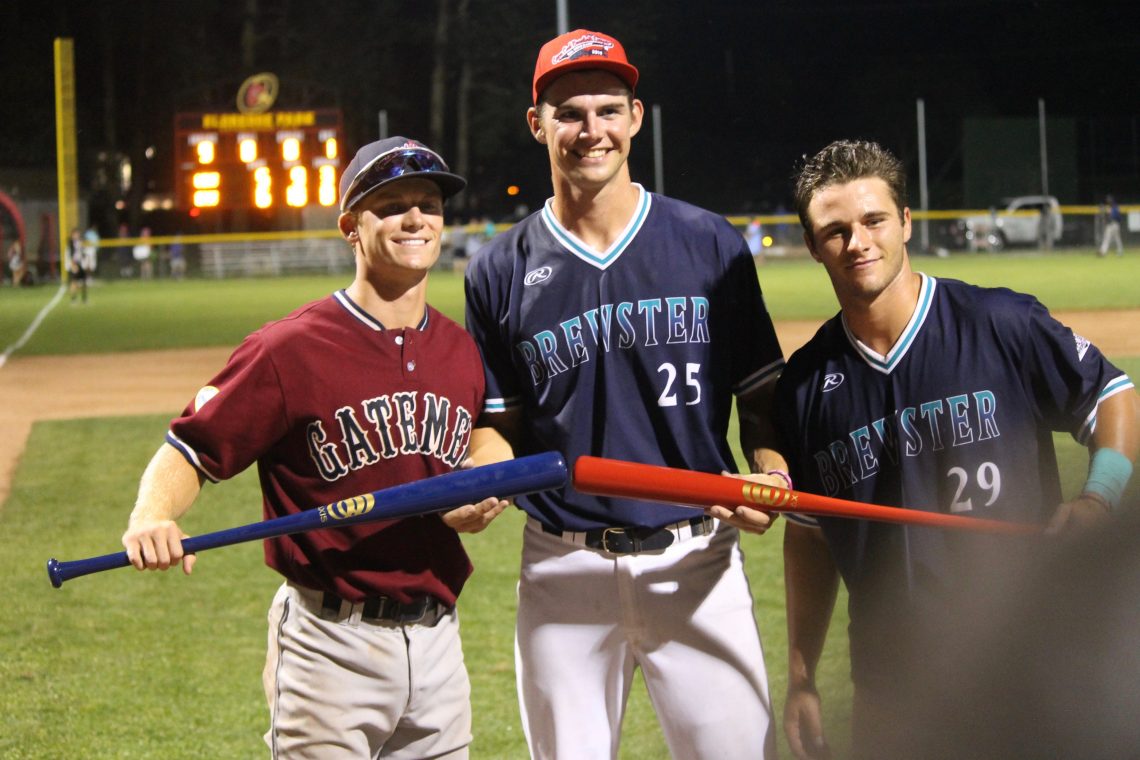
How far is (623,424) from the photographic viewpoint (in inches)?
120

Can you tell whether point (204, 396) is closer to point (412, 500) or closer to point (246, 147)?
point (412, 500)

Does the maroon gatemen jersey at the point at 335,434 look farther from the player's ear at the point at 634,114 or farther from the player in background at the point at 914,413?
the player in background at the point at 914,413

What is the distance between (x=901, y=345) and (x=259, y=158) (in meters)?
25.9

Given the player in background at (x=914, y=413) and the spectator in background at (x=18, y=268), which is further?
the spectator in background at (x=18, y=268)

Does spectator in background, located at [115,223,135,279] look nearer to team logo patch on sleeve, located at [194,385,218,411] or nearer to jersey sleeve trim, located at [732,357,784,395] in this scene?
team logo patch on sleeve, located at [194,385,218,411]

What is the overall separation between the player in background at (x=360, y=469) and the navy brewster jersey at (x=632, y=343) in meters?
0.21

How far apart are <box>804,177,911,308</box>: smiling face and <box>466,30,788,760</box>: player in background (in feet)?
1.04

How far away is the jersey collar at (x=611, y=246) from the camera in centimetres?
311

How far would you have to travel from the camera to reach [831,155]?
9.50 ft

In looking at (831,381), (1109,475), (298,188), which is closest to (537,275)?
(831,381)

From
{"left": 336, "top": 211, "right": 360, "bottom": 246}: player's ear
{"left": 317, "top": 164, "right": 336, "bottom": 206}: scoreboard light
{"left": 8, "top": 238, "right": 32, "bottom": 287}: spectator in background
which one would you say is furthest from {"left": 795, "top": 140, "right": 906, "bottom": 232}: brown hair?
{"left": 8, "top": 238, "right": 32, "bottom": 287}: spectator in background

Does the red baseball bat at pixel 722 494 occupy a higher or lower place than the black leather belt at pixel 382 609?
higher

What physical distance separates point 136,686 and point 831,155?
3836mm

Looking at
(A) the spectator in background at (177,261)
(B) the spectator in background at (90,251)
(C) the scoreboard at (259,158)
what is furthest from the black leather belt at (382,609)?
(A) the spectator in background at (177,261)
